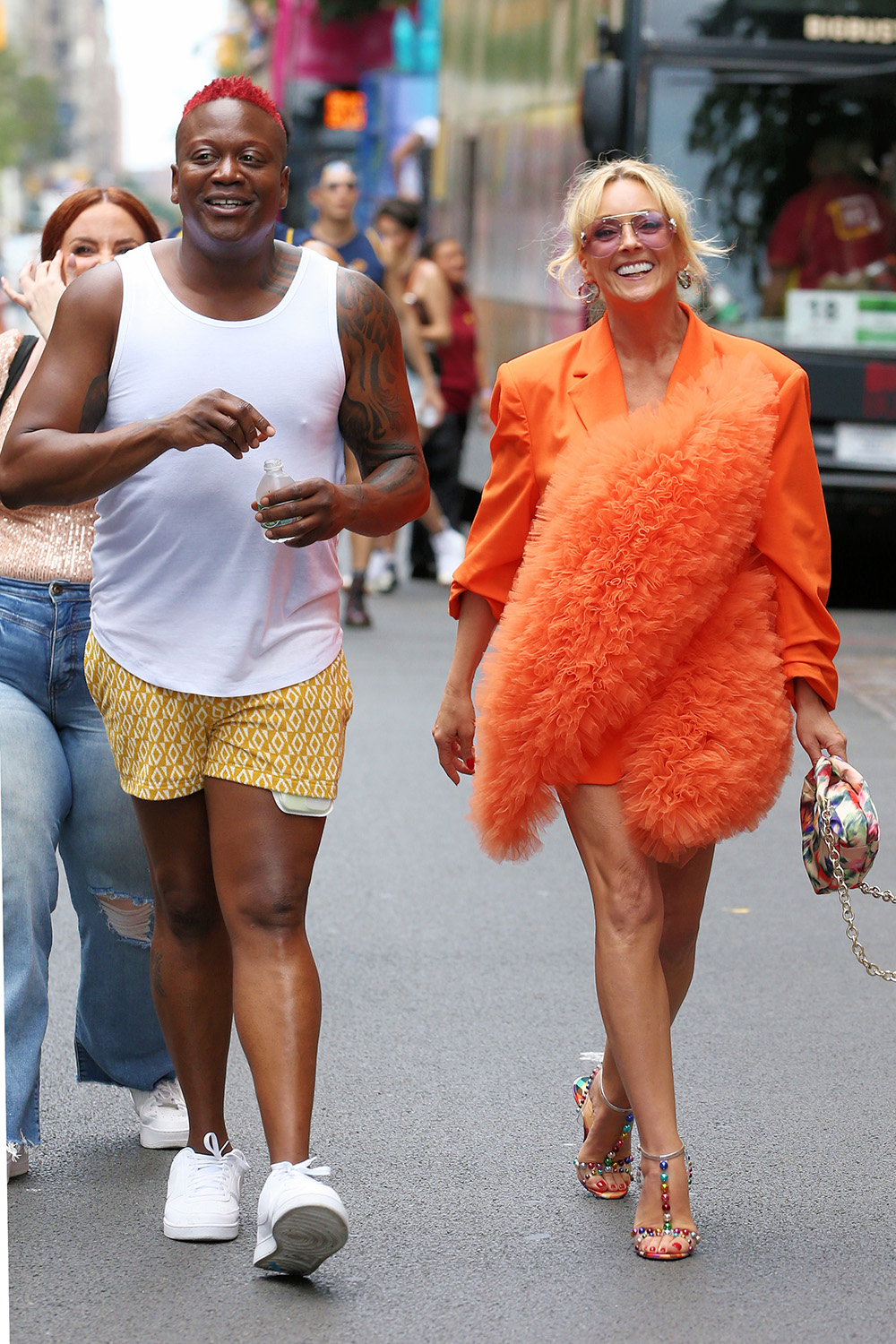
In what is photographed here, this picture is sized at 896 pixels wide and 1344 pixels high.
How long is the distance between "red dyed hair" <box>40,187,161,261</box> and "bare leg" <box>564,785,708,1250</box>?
5.39 ft

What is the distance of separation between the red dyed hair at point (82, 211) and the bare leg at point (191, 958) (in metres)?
1.38

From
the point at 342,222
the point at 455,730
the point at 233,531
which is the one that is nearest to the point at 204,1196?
the point at 455,730

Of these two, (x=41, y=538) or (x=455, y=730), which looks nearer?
(x=455, y=730)

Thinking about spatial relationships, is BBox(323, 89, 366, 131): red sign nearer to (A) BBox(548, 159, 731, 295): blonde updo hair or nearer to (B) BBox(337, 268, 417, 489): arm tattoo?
(A) BBox(548, 159, 731, 295): blonde updo hair

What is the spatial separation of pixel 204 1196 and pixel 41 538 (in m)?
1.36

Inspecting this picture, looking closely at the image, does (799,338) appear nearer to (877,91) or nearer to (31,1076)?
(877,91)

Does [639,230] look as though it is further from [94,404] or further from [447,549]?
[447,549]

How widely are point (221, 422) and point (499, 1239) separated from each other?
1.60 m

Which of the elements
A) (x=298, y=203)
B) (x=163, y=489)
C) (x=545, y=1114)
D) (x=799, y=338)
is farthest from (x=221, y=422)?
(x=298, y=203)

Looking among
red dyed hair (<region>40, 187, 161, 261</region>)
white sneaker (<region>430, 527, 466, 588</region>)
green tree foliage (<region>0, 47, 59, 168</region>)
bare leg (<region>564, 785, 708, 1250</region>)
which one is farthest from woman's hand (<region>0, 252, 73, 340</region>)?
green tree foliage (<region>0, 47, 59, 168</region>)

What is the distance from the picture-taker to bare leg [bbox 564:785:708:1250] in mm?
3635

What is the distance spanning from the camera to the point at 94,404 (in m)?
3.57

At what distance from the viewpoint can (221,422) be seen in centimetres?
330

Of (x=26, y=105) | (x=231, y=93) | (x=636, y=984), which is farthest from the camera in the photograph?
(x=26, y=105)
